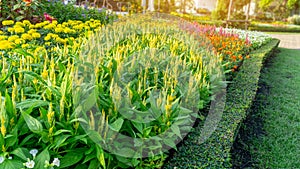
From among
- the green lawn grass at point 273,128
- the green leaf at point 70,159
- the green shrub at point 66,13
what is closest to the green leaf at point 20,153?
the green leaf at point 70,159

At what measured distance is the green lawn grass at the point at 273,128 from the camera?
241cm

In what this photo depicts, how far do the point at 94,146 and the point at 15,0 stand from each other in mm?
3460

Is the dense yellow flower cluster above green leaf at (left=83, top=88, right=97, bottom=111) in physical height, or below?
above

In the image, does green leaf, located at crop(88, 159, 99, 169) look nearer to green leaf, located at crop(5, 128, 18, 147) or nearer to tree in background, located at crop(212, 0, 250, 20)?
green leaf, located at crop(5, 128, 18, 147)

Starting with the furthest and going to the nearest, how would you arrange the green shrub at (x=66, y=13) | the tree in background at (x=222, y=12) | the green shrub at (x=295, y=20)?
1. the green shrub at (x=295, y=20)
2. the tree in background at (x=222, y=12)
3. the green shrub at (x=66, y=13)

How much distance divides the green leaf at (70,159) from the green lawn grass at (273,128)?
1405 millimetres

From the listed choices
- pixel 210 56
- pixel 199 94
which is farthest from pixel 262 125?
pixel 199 94

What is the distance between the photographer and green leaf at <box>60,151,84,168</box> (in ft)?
4.00

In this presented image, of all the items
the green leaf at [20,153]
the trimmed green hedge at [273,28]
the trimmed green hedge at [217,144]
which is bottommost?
the trimmed green hedge at [217,144]

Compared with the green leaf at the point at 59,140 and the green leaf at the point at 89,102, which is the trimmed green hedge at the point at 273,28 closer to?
the green leaf at the point at 89,102

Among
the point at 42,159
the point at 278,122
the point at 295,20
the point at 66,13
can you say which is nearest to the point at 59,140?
→ the point at 42,159

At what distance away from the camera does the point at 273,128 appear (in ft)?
9.81

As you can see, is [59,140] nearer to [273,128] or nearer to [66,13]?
[273,128]

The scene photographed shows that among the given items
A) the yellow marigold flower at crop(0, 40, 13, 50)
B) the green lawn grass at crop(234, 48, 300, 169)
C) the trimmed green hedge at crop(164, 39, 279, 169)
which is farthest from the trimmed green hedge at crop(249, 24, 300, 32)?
the yellow marigold flower at crop(0, 40, 13, 50)
